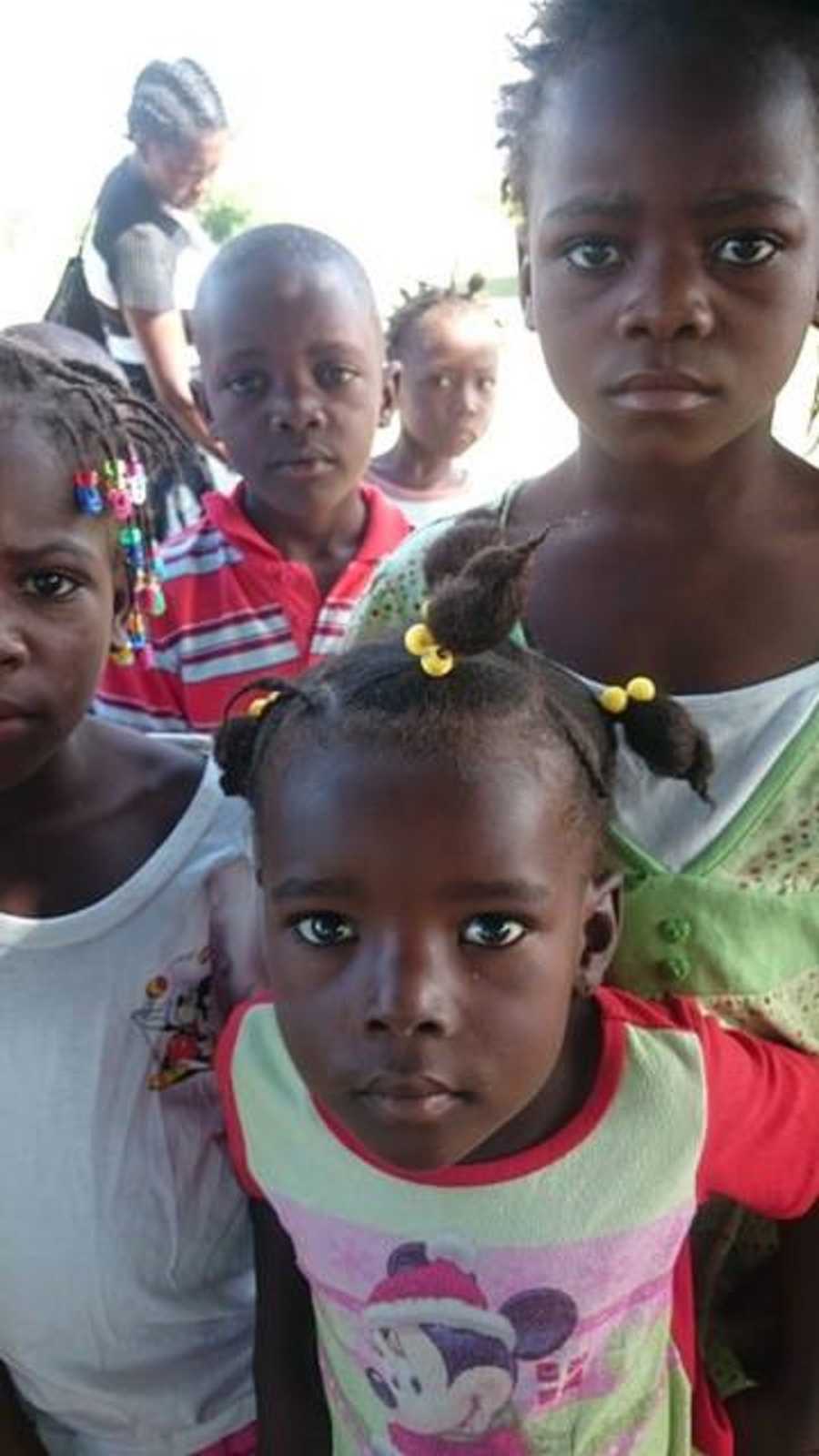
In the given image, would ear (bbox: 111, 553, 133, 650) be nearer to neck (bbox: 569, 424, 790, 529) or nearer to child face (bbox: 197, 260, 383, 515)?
neck (bbox: 569, 424, 790, 529)

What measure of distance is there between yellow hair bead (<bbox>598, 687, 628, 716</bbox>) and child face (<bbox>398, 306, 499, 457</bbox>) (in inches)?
113

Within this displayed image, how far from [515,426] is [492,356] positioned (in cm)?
292

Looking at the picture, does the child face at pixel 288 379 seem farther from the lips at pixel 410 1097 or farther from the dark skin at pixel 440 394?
the dark skin at pixel 440 394

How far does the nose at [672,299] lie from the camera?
95 cm

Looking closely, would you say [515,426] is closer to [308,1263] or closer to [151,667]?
[151,667]

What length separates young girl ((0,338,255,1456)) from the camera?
112cm

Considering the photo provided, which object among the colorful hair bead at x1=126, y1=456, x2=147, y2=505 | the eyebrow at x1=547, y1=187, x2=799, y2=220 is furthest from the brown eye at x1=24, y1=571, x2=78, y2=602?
the eyebrow at x1=547, y1=187, x2=799, y2=220

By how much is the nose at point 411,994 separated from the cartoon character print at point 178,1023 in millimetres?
286

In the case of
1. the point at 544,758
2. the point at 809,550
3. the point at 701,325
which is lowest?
the point at 544,758

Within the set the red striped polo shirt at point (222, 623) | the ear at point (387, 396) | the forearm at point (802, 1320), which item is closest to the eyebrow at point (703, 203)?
the forearm at point (802, 1320)

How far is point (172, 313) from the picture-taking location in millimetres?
3455

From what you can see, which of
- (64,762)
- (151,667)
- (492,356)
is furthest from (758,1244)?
(492,356)

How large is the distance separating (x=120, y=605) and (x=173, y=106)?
2.93 m

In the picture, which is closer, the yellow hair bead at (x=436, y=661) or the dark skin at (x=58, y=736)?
the yellow hair bead at (x=436, y=661)
